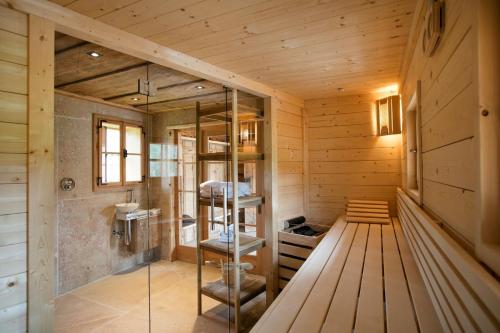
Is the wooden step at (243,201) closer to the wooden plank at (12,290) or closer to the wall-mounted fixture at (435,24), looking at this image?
the wooden plank at (12,290)

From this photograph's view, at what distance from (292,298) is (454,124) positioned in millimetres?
1042

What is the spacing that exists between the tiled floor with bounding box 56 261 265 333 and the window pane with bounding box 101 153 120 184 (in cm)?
109

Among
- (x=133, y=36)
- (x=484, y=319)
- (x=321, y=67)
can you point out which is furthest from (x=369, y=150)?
(x=484, y=319)

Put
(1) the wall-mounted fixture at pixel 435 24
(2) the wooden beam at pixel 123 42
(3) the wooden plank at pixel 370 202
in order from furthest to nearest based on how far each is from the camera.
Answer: (3) the wooden plank at pixel 370 202 < (2) the wooden beam at pixel 123 42 < (1) the wall-mounted fixture at pixel 435 24

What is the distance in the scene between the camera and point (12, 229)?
127 centimetres

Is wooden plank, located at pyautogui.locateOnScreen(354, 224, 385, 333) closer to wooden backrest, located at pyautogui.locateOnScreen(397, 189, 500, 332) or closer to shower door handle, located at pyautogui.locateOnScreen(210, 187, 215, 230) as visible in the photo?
wooden backrest, located at pyautogui.locateOnScreen(397, 189, 500, 332)

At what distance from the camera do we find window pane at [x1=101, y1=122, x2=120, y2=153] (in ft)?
9.96

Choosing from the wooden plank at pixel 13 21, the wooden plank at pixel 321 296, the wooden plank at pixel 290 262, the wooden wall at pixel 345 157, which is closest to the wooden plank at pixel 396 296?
the wooden plank at pixel 321 296

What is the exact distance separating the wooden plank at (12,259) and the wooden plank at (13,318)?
0.51ft

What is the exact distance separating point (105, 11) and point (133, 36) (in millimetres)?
290

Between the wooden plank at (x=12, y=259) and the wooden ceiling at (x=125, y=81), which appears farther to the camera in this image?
the wooden ceiling at (x=125, y=81)

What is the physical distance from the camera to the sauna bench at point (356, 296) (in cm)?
115

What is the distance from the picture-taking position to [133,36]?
184 centimetres

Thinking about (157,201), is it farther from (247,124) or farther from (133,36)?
(133,36)
